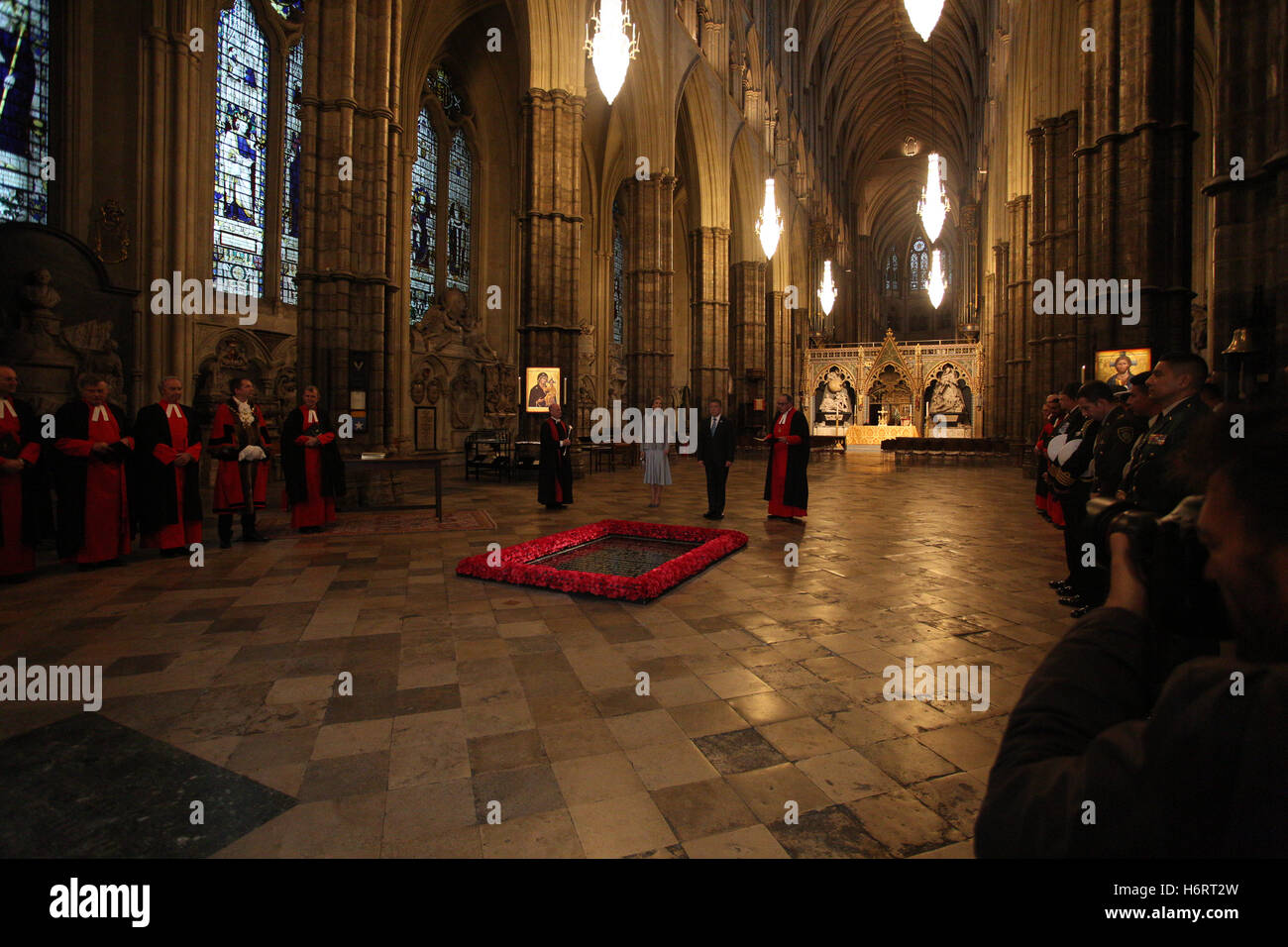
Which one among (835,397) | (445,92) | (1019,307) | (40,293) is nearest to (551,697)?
(40,293)

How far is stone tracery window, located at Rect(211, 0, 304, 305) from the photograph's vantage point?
1402 cm

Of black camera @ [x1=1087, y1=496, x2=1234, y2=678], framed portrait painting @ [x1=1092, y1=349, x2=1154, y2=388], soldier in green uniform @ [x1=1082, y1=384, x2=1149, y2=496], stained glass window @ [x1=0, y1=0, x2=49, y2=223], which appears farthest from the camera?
stained glass window @ [x1=0, y1=0, x2=49, y2=223]

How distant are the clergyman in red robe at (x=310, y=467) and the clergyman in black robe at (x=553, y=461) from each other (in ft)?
9.50

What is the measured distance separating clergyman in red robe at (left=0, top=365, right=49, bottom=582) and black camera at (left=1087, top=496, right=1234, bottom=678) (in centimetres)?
742

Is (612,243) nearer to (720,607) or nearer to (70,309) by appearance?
(70,309)

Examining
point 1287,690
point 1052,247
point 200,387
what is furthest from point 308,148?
point 1052,247

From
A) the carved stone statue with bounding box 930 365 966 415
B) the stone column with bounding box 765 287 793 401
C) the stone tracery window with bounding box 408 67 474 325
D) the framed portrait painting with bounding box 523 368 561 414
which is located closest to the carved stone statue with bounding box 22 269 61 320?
the framed portrait painting with bounding box 523 368 561 414

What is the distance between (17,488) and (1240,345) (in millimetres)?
11411

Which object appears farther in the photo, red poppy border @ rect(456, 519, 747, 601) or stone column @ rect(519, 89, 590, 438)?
stone column @ rect(519, 89, 590, 438)

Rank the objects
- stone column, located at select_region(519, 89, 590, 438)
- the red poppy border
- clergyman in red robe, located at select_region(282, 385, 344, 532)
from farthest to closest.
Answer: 1. stone column, located at select_region(519, 89, 590, 438)
2. clergyman in red robe, located at select_region(282, 385, 344, 532)
3. the red poppy border

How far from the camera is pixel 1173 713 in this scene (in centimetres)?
74

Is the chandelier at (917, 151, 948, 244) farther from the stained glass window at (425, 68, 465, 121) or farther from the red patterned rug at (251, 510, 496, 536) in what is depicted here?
the red patterned rug at (251, 510, 496, 536)

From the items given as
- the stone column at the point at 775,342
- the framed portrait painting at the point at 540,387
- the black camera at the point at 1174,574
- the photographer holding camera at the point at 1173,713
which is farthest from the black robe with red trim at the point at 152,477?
the stone column at the point at 775,342

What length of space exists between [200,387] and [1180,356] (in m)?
15.6
